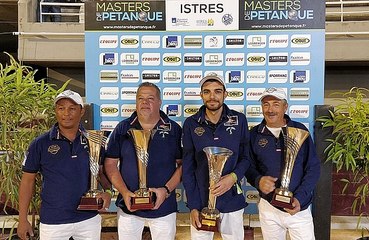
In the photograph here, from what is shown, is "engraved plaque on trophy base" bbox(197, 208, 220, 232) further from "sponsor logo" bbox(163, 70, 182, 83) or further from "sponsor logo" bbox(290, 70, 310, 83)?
"sponsor logo" bbox(290, 70, 310, 83)

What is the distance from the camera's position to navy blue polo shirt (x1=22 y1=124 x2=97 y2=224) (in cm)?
228

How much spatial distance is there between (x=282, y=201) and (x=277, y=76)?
4.28 ft

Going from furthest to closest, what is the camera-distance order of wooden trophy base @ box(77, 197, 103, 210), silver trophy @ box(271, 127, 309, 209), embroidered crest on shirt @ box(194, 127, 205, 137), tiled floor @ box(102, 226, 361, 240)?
tiled floor @ box(102, 226, 361, 240)
embroidered crest on shirt @ box(194, 127, 205, 137)
silver trophy @ box(271, 127, 309, 209)
wooden trophy base @ box(77, 197, 103, 210)

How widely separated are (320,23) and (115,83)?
1.83 metres

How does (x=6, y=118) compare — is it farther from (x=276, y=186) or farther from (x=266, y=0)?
(x=266, y=0)

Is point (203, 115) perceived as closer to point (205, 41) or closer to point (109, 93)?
point (205, 41)

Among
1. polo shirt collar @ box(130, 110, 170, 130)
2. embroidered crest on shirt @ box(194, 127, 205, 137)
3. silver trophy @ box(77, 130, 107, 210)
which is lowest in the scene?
silver trophy @ box(77, 130, 107, 210)

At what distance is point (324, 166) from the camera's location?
3.23 metres

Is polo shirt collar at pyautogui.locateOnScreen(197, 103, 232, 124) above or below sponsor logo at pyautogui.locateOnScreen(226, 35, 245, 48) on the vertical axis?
below

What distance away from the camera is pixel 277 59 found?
330 cm

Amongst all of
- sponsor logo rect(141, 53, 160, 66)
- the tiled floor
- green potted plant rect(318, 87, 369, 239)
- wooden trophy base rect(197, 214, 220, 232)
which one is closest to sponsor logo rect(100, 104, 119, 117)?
sponsor logo rect(141, 53, 160, 66)

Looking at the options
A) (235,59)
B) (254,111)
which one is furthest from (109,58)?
(254,111)

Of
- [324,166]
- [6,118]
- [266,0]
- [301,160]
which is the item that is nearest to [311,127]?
[324,166]

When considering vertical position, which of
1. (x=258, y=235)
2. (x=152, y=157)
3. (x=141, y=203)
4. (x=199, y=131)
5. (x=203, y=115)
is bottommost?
(x=258, y=235)
